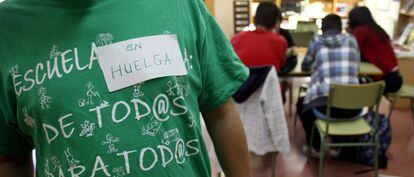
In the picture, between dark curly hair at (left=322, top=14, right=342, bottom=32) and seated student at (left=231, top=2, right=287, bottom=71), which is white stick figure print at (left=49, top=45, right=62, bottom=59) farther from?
seated student at (left=231, top=2, right=287, bottom=71)

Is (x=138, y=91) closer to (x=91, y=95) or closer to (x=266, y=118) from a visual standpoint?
(x=91, y=95)

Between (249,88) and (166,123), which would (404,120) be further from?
(166,123)

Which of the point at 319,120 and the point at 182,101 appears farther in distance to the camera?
the point at 319,120

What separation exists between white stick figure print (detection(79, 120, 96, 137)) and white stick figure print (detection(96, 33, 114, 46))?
113 mm

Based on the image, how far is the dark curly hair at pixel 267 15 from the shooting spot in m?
2.27

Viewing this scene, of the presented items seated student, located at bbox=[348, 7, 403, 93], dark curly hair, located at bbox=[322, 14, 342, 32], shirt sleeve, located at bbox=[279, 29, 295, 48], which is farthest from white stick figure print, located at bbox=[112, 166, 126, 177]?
seated student, located at bbox=[348, 7, 403, 93]

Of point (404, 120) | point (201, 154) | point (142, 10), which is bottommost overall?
point (404, 120)

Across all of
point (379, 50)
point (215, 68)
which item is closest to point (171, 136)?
point (215, 68)

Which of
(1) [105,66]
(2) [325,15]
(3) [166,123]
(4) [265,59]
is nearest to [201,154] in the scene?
(3) [166,123]

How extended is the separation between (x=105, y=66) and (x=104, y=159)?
133 mm

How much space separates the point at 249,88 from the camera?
81.7 inches

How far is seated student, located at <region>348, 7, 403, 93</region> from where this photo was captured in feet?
8.68

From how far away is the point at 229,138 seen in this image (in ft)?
2.24

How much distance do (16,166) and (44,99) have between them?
22 cm
